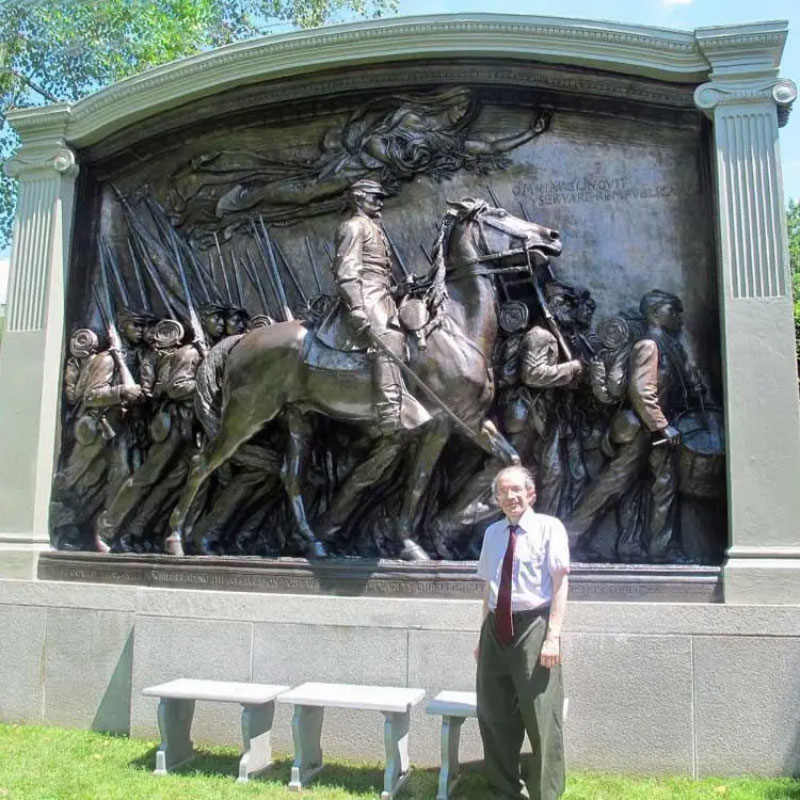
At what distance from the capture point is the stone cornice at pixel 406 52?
854 centimetres

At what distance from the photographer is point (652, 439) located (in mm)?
8344

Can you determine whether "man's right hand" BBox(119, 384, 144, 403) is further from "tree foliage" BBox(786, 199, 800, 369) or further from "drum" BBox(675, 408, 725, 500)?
"tree foliage" BBox(786, 199, 800, 369)

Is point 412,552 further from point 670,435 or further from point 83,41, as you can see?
point 83,41

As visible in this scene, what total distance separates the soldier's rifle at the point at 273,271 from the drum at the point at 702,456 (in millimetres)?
4271

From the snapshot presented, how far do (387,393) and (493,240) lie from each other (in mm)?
1849

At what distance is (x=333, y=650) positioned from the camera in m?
8.05

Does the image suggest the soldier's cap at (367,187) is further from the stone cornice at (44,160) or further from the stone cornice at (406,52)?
the stone cornice at (44,160)

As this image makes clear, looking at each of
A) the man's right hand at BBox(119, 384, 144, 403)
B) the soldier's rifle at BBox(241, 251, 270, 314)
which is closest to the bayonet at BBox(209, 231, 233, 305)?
the soldier's rifle at BBox(241, 251, 270, 314)

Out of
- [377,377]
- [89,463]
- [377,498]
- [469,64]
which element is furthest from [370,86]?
[89,463]

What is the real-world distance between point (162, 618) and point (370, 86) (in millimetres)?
5906

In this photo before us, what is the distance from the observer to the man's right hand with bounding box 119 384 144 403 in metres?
9.86

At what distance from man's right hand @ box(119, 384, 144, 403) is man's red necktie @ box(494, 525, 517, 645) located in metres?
5.40

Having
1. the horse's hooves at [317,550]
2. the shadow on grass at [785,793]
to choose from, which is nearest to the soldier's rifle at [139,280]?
the horse's hooves at [317,550]

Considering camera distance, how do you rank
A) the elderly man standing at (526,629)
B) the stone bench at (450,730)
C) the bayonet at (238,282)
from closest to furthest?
the elderly man standing at (526,629), the stone bench at (450,730), the bayonet at (238,282)
